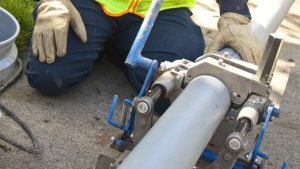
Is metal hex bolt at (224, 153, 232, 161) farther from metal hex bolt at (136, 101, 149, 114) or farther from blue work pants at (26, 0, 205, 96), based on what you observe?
blue work pants at (26, 0, 205, 96)

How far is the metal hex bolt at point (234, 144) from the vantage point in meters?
1.33

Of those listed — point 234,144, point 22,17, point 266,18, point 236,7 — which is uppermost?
point 234,144

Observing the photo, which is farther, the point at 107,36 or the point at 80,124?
the point at 107,36

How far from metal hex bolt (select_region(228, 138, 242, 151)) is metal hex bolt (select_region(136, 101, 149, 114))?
24 cm

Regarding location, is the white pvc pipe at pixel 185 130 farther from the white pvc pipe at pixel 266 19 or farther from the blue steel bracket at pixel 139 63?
the white pvc pipe at pixel 266 19

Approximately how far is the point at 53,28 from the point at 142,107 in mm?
909

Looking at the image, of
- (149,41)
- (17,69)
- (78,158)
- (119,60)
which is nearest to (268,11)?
(149,41)

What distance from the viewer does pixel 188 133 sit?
1.20m

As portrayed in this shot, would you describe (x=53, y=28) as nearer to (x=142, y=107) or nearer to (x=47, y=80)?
(x=47, y=80)

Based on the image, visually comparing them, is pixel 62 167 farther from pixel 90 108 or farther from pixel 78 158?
pixel 90 108

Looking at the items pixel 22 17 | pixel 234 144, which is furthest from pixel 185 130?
pixel 22 17

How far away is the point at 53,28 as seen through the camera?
218cm

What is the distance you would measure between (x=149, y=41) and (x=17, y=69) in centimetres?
64

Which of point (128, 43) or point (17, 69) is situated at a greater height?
point (128, 43)
